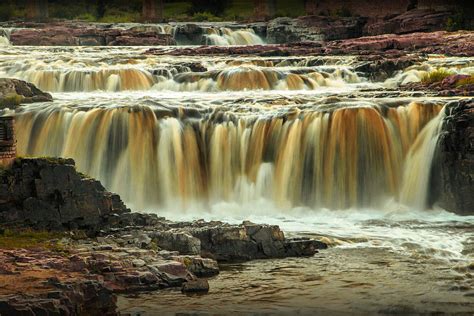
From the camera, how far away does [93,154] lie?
3416cm

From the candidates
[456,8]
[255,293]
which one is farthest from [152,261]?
[456,8]

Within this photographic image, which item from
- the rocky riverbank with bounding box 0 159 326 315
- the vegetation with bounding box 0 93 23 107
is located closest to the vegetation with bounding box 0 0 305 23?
the vegetation with bounding box 0 93 23 107

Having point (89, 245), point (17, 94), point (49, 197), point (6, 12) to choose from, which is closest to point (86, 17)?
point (6, 12)

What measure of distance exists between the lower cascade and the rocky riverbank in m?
5.58

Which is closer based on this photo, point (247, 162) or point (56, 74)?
point (247, 162)

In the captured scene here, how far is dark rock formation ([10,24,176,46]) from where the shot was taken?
62094mm

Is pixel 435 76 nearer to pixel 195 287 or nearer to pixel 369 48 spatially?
pixel 369 48

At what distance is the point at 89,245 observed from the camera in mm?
25703

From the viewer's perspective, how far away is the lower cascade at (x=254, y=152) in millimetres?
33312

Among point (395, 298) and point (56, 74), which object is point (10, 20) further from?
point (395, 298)

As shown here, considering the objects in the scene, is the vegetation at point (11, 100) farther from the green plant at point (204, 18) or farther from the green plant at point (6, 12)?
the green plant at point (204, 18)

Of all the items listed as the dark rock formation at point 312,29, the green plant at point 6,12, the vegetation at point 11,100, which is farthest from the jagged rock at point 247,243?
the green plant at point 6,12

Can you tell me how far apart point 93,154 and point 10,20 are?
4620 centimetres

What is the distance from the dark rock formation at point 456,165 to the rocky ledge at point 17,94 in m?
13.2
